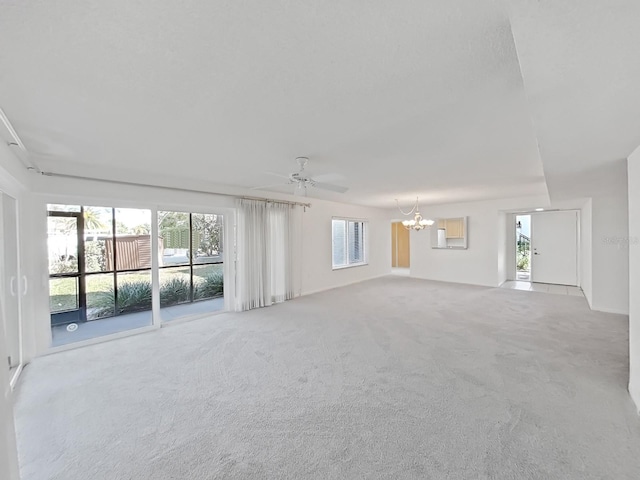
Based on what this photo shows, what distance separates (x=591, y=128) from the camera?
1.95 metres

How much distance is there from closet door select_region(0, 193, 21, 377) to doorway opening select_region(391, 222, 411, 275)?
10.6 metres

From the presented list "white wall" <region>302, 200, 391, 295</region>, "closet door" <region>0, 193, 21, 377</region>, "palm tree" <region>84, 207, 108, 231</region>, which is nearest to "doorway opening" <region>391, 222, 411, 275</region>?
"white wall" <region>302, 200, 391, 295</region>

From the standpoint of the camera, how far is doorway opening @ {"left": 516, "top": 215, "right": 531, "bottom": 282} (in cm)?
802

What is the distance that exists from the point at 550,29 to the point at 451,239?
7747 mm

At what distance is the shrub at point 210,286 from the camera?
210 inches

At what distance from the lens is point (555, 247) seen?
24.3ft

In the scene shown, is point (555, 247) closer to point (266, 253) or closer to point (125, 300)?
point (266, 253)

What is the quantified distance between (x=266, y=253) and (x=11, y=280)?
339 centimetres

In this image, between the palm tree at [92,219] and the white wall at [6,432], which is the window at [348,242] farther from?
the white wall at [6,432]

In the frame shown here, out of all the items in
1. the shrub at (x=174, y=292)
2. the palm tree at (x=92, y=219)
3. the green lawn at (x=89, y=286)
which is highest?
the palm tree at (x=92, y=219)

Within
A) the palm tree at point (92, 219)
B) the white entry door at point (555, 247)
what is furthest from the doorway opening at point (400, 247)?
the palm tree at point (92, 219)

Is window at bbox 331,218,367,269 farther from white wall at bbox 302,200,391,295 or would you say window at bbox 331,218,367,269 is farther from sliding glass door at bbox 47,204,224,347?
sliding glass door at bbox 47,204,224,347

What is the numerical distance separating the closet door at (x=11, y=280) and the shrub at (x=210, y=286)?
2412mm

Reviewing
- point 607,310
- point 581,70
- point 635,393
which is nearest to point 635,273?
point 635,393
